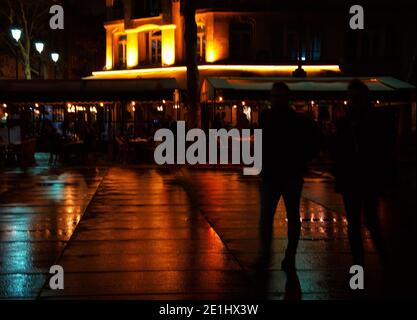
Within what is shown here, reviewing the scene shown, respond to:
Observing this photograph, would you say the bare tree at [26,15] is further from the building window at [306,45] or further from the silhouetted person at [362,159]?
the silhouetted person at [362,159]

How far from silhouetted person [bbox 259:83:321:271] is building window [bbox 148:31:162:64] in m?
32.6

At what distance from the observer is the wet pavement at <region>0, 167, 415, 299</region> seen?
7910 mm

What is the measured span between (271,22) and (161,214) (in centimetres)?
2626

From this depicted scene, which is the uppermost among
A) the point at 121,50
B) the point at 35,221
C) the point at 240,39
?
the point at 240,39

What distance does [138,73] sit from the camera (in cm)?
4041

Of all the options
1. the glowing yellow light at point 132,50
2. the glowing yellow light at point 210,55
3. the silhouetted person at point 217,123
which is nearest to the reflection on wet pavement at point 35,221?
the silhouetted person at point 217,123

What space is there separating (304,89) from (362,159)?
70.6 feet

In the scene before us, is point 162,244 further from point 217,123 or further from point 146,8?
point 146,8

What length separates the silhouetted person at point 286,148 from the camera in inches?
331

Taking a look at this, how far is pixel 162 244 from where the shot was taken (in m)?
10.5

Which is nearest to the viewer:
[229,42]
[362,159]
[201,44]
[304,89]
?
[362,159]

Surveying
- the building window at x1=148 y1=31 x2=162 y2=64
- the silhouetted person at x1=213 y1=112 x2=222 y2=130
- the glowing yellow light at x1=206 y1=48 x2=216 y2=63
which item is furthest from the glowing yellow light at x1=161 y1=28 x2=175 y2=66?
the silhouetted person at x1=213 y1=112 x2=222 y2=130

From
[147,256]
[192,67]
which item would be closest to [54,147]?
[192,67]
